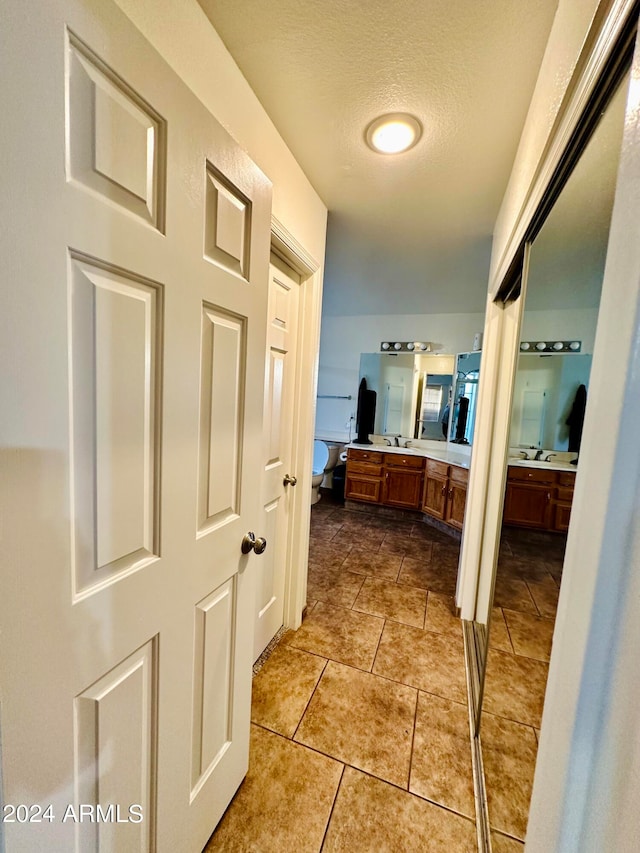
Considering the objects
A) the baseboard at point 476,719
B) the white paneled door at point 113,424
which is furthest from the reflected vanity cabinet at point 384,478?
the white paneled door at point 113,424

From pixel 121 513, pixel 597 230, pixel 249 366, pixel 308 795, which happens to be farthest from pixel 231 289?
pixel 308 795

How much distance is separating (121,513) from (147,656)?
1.19 ft

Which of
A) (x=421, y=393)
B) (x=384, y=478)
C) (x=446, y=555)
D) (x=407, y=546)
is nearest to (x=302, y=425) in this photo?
(x=407, y=546)

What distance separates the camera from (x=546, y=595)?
89 cm

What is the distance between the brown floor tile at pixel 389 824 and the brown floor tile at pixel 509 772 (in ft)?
0.38

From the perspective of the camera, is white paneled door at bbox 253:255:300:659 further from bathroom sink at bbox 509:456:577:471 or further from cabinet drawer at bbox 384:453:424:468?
cabinet drawer at bbox 384:453:424:468

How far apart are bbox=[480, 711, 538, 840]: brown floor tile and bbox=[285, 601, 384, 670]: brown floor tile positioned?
2.09ft

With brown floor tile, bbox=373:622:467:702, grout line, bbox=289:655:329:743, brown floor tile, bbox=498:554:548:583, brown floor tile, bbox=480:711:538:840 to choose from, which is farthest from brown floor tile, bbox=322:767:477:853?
brown floor tile, bbox=498:554:548:583

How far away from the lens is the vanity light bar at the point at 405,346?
4008 millimetres

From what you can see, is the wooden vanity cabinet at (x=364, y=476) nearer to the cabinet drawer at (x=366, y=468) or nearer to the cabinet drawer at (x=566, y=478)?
the cabinet drawer at (x=366, y=468)

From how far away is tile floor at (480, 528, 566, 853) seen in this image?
0.92 m

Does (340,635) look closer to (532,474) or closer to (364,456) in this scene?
(532,474)

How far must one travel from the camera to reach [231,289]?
A: 899 mm

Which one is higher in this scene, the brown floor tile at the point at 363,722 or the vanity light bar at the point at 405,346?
the vanity light bar at the point at 405,346
